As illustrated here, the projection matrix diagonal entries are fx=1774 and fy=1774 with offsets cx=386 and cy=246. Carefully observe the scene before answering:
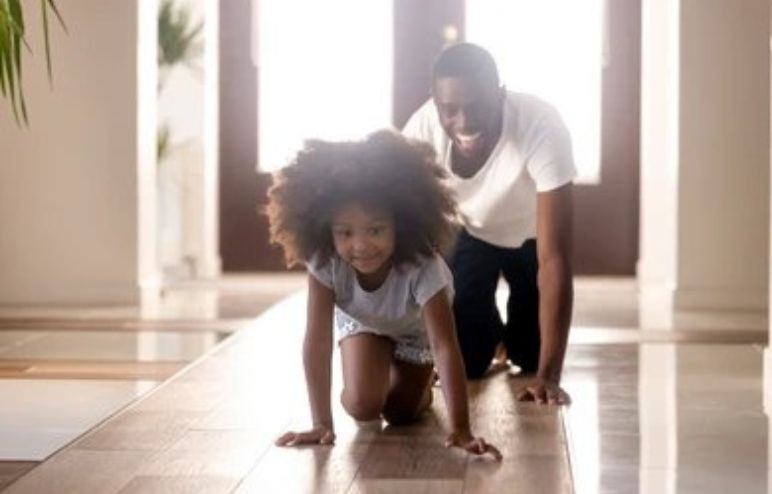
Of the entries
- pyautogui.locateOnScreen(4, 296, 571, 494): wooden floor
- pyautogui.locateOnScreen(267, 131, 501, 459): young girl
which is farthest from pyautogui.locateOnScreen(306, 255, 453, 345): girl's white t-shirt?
pyautogui.locateOnScreen(4, 296, 571, 494): wooden floor

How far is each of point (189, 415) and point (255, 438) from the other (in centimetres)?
39

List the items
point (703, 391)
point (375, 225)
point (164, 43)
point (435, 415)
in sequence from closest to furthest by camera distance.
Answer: point (375, 225)
point (435, 415)
point (703, 391)
point (164, 43)

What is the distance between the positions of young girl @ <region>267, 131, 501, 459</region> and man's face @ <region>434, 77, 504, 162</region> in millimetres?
374

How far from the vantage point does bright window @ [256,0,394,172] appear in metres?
10.1

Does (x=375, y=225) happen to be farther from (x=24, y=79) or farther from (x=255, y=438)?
(x=24, y=79)

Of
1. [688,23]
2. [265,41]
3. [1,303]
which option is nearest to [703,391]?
[688,23]

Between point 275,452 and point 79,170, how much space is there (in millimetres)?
4267

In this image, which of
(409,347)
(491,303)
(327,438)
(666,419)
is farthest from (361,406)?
(491,303)

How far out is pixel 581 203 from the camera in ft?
32.8

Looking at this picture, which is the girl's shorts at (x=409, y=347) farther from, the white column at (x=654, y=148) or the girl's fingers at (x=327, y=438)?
the white column at (x=654, y=148)

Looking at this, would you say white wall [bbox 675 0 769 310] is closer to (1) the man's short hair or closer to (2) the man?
(2) the man

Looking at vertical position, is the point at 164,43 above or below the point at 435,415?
above

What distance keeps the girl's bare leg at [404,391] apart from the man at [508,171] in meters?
0.44

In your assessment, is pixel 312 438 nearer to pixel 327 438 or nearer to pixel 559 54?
pixel 327 438
